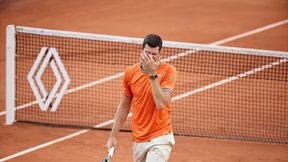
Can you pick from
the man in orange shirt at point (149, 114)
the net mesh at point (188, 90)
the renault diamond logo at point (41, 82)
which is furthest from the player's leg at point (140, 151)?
the renault diamond logo at point (41, 82)

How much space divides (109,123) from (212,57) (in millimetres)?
4599

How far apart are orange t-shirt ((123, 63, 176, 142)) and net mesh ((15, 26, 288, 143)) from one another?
20.3 ft

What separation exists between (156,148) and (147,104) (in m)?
0.58

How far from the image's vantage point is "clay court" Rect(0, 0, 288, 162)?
13.9 metres

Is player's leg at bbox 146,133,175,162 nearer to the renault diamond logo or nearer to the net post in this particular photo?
the renault diamond logo

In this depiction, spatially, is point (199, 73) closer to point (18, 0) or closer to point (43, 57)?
point (43, 57)

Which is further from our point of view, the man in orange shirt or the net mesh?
the net mesh

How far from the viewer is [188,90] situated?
56.6ft

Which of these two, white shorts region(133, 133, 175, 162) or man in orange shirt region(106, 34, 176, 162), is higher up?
man in orange shirt region(106, 34, 176, 162)

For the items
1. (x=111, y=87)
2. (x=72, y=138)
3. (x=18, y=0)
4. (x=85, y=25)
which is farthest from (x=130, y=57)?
(x=18, y=0)

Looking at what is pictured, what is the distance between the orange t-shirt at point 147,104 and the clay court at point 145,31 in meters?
4.48

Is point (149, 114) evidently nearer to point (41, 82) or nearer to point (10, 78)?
point (41, 82)

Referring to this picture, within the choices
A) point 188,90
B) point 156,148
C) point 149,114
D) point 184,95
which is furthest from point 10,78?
point 156,148

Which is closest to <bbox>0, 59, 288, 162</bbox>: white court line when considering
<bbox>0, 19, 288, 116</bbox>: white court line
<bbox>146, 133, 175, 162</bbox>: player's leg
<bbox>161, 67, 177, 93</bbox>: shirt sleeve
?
<bbox>0, 19, 288, 116</bbox>: white court line
